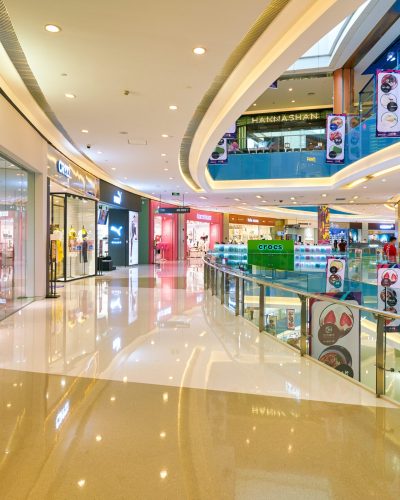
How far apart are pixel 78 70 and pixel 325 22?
3.10 meters

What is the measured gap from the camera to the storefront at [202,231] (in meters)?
29.4

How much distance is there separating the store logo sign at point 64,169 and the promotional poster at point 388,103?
730 cm

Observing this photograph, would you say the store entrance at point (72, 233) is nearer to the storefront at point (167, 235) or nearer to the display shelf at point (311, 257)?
the display shelf at point (311, 257)

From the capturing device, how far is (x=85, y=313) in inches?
294

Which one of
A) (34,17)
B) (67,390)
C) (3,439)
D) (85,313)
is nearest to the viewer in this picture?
(3,439)

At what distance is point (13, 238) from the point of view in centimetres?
761

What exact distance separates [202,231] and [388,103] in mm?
22688

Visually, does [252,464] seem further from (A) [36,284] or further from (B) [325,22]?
(A) [36,284]

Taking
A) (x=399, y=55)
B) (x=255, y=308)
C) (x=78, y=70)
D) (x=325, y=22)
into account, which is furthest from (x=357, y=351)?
(x=399, y=55)

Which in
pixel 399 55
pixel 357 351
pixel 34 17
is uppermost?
pixel 399 55

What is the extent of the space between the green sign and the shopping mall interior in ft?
0.20

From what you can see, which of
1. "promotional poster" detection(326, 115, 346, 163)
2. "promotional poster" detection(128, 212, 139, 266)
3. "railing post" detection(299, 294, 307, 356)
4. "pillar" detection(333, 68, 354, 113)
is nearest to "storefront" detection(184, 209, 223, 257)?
"promotional poster" detection(128, 212, 139, 266)

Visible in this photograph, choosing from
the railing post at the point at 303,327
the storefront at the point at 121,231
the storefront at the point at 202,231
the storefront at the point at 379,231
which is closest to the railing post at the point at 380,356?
the railing post at the point at 303,327

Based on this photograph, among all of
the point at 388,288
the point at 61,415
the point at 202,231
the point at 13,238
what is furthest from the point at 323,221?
the point at 61,415
